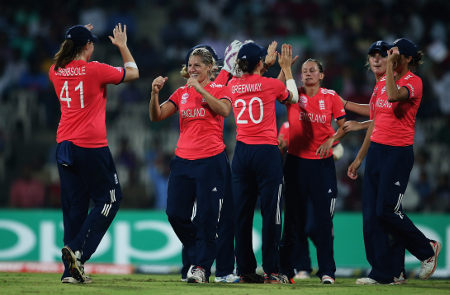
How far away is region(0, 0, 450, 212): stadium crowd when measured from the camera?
49.1ft

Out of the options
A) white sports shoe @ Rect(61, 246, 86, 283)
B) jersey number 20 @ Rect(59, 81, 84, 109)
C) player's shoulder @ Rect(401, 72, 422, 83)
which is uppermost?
player's shoulder @ Rect(401, 72, 422, 83)

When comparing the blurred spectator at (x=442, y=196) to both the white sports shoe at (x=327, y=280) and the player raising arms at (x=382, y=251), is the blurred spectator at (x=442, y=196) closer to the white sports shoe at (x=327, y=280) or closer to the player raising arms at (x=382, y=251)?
the player raising arms at (x=382, y=251)

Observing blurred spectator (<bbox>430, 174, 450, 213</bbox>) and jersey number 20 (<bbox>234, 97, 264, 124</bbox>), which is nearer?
jersey number 20 (<bbox>234, 97, 264, 124</bbox>)

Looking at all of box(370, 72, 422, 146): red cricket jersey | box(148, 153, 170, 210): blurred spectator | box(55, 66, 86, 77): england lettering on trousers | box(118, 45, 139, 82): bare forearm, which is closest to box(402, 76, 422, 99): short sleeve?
box(370, 72, 422, 146): red cricket jersey

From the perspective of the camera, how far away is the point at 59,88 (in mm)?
7688

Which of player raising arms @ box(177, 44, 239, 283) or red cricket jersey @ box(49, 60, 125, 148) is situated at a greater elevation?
red cricket jersey @ box(49, 60, 125, 148)

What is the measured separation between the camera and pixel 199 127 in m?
7.89

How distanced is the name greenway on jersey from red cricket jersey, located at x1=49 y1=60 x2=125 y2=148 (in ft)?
4.25

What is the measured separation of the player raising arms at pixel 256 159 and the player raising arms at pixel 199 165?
0.26 m

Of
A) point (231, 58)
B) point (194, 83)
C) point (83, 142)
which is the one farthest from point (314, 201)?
point (83, 142)

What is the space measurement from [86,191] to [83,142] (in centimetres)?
54

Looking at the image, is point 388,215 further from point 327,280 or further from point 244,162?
point 244,162

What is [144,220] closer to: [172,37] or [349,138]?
[349,138]

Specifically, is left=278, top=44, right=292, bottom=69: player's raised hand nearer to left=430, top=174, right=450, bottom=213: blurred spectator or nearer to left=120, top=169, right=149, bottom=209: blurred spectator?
left=430, top=174, right=450, bottom=213: blurred spectator
